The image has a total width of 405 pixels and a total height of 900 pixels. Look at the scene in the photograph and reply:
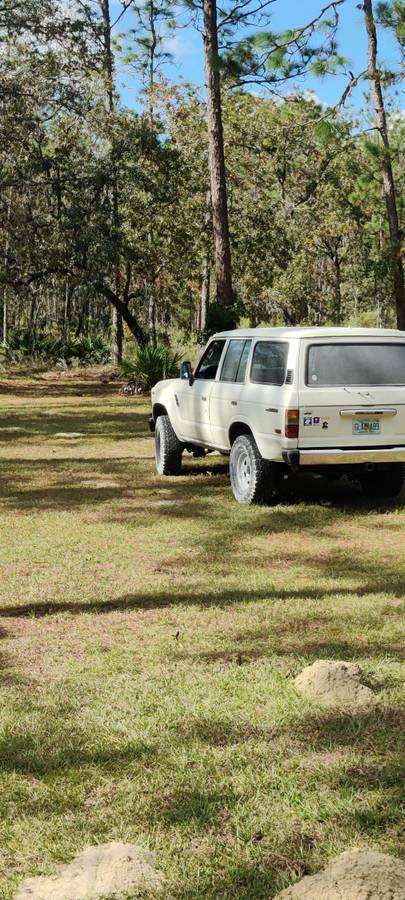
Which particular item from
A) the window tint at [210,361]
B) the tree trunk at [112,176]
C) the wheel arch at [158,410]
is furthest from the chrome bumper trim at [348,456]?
the tree trunk at [112,176]

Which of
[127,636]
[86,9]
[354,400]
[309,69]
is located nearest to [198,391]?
[354,400]

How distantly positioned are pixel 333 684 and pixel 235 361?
5926 millimetres

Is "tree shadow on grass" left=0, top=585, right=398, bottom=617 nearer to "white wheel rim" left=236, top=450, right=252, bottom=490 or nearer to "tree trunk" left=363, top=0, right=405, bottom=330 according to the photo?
"white wheel rim" left=236, top=450, right=252, bottom=490

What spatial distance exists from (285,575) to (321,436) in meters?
2.20

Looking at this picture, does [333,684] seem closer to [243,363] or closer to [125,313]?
[243,363]

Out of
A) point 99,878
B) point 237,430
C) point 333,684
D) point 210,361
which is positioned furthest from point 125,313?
point 99,878

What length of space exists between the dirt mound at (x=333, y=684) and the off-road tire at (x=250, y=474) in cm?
453

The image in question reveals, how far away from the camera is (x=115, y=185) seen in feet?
89.4

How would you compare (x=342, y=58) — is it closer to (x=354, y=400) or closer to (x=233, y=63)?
(x=233, y=63)

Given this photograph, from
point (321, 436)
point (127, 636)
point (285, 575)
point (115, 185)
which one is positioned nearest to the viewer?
point (127, 636)

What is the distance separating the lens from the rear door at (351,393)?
27.4ft

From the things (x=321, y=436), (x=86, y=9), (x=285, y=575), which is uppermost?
(x=86, y=9)

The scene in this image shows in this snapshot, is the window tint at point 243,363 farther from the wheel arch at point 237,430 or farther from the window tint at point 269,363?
the wheel arch at point 237,430

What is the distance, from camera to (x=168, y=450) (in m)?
11.0
